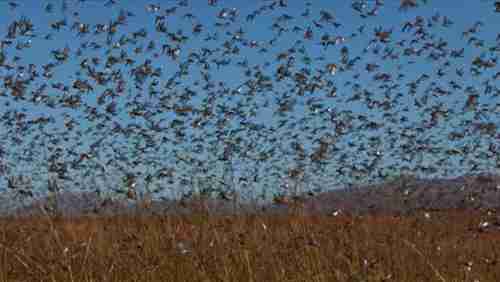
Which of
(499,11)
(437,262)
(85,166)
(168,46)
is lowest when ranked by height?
(437,262)

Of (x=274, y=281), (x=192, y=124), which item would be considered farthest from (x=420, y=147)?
(x=274, y=281)

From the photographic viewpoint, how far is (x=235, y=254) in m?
6.79

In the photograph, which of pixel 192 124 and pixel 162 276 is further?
pixel 192 124

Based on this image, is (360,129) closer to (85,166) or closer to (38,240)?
(85,166)

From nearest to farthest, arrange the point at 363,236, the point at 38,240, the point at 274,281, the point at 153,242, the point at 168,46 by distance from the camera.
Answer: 1. the point at 274,281
2. the point at 153,242
3. the point at 168,46
4. the point at 38,240
5. the point at 363,236

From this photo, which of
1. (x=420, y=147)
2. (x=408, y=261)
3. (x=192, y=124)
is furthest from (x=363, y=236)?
(x=192, y=124)

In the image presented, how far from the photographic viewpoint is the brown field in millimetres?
6137

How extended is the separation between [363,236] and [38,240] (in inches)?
185

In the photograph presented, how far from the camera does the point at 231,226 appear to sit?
8.09 metres

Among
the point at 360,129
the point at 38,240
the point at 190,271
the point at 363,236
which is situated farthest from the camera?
the point at 360,129

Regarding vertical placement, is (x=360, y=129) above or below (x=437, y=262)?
above

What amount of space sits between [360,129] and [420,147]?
1004 mm

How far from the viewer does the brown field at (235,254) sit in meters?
6.14

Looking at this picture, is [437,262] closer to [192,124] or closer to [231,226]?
[231,226]
